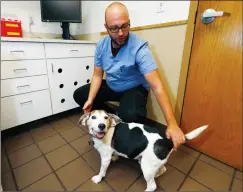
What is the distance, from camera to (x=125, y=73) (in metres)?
1.06

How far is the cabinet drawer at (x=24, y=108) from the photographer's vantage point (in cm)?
120

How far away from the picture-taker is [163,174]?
98 centimetres

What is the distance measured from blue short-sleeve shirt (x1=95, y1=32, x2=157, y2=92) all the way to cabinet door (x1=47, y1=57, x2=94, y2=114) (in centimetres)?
47

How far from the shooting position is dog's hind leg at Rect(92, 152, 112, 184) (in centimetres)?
87

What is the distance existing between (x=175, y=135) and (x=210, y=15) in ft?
2.49

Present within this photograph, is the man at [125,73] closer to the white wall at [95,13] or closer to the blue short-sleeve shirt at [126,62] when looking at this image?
the blue short-sleeve shirt at [126,62]

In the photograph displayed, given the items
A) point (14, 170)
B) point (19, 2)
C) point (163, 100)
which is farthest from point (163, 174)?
point (19, 2)

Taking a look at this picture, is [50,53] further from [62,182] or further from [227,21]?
[227,21]

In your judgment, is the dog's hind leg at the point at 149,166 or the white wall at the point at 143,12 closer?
the dog's hind leg at the point at 149,166

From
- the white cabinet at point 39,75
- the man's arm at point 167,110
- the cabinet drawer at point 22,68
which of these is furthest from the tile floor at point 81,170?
the cabinet drawer at point 22,68

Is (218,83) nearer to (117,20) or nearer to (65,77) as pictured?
(117,20)

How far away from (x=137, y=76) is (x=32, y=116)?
975mm

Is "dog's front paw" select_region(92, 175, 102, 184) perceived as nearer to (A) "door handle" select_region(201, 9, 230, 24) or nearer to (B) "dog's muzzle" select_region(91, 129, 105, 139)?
(B) "dog's muzzle" select_region(91, 129, 105, 139)

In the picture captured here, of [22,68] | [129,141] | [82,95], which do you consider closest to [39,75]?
[22,68]
